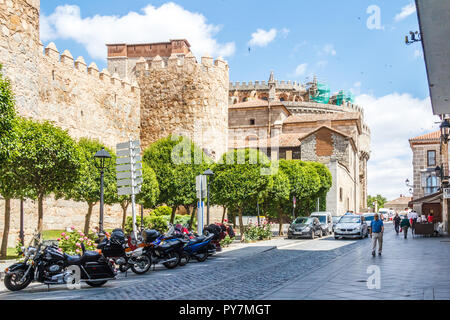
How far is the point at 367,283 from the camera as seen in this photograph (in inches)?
376

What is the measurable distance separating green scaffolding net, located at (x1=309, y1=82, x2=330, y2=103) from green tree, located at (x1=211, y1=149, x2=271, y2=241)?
62.6 meters

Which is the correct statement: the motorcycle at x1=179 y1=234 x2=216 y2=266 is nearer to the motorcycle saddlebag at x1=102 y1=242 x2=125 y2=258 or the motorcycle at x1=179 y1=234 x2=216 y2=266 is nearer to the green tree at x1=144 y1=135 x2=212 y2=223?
the motorcycle saddlebag at x1=102 y1=242 x2=125 y2=258

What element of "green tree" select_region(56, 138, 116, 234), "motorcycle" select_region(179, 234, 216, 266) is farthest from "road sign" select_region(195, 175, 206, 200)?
"green tree" select_region(56, 138, 116, 234)

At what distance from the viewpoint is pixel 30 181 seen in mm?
15062

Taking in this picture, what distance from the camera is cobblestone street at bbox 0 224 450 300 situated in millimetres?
8461

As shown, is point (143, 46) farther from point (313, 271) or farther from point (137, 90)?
point (313, 271)

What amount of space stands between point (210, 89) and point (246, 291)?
2857 cm

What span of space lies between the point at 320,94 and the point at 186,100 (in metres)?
54.3

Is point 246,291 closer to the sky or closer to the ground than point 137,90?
closer to the ground

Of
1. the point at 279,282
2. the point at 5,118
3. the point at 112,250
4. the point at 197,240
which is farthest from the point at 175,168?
the point at 279,282

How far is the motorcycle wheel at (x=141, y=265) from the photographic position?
473 inches

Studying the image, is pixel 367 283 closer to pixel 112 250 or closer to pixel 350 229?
pixel 112 250
